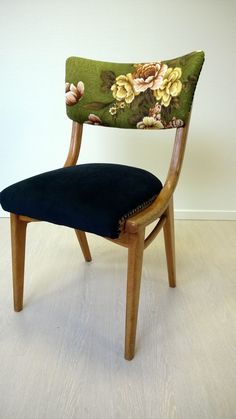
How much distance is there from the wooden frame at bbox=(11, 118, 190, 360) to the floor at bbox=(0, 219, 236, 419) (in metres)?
0.08

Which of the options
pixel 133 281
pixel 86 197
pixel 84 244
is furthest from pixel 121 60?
pixel 133 281

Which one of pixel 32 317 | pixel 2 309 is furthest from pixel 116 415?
pixel 2 309

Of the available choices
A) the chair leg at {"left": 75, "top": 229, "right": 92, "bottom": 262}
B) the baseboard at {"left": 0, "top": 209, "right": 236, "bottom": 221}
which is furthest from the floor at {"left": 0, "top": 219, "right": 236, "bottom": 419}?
the baseboard at {"left": 0, "top": 209, "right": 236, "bottom": 221}

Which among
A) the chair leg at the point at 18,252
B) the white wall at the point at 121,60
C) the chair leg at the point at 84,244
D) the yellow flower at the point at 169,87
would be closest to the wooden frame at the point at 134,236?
the chair leg at the point at 18,252

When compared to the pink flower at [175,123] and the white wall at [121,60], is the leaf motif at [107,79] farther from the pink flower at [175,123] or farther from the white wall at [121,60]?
the white wall at [121,60]

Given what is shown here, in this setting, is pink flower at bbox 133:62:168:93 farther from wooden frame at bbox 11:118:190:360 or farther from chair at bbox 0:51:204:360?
wooden frame at bbox 11:118:190:360

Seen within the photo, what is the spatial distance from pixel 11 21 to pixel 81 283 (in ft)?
4.34

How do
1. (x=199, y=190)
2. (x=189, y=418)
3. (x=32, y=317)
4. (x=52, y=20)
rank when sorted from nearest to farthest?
(x=189, y=418)
(x=32, y=317)
(x=52, y=20)
(x=199, y=190)

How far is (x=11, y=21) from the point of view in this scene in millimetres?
1542

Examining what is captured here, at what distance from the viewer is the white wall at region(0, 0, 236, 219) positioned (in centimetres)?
152

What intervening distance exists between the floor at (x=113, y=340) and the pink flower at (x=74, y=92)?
27.1 inches

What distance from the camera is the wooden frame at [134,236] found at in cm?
78

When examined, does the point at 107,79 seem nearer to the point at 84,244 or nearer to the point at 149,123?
the point at 149,123

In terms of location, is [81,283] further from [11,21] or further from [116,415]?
[11,21]
